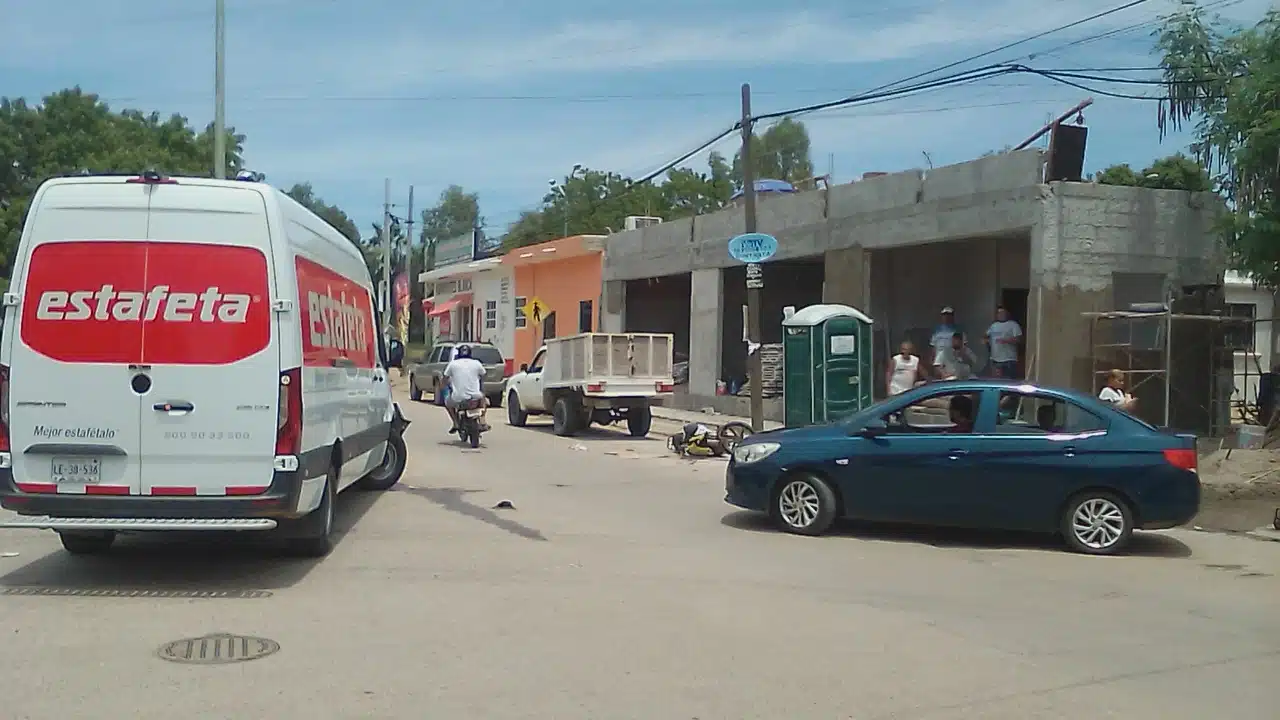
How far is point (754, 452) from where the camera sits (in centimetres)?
1161

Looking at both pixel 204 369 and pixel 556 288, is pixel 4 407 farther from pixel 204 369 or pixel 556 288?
pixel 556 288

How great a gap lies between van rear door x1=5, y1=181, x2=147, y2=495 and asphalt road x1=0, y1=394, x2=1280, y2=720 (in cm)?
87

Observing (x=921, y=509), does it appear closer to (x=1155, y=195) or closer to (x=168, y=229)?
(x=168, y=229)

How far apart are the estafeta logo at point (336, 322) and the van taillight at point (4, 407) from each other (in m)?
2.01

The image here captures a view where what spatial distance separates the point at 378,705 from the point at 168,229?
405cm

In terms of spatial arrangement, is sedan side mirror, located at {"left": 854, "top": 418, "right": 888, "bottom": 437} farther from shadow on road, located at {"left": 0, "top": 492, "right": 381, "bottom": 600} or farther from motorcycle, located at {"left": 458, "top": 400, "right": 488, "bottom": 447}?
motorcycle, located at {"left": 458, "top": 400, "right": 488, "bottom": 447}

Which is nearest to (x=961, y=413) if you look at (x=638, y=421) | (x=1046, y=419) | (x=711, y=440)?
(x=1046, y=419)

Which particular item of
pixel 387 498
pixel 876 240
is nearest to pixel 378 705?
pixel 387 498

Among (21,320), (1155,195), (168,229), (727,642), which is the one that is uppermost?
(1155,195)

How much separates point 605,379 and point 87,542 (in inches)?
516

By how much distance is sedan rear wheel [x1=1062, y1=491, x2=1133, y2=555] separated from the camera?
10.6 metres

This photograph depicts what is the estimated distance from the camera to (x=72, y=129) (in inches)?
1838

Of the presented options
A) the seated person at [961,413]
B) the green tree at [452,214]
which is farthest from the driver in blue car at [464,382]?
the green tree at [452,214]

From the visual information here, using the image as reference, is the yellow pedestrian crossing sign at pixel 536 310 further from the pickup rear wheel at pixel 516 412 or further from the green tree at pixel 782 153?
the green tree at pixel 782 153
